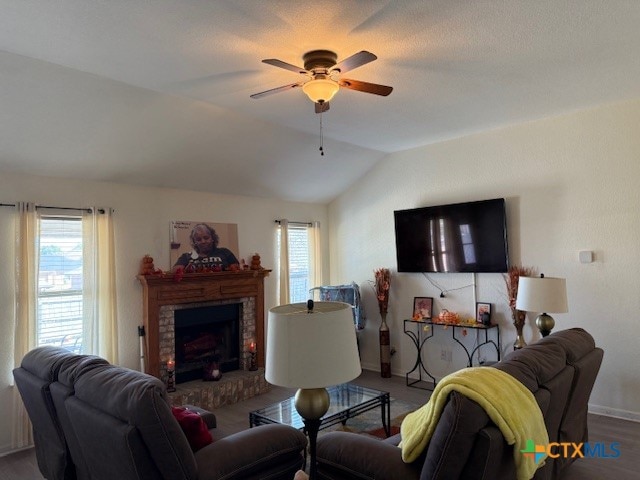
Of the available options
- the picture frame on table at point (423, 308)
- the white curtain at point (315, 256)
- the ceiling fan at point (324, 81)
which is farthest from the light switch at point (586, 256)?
the white curtain at point (315, 256)

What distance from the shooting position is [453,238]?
528cm

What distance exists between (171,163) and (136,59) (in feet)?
5.81

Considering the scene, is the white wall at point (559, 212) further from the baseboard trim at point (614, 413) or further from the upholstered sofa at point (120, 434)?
the upholstered sofa at point (120, 434)

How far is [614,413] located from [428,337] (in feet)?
6.77

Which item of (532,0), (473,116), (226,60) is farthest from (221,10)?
(473,116)

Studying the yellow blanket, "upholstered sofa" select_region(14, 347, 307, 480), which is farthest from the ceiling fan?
"upholstered sofa" select_region(14, 347, 307, 480)

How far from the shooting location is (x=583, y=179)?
14.5 ft

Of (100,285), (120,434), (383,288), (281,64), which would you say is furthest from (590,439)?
(100,285)

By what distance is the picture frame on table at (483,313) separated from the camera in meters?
4.98

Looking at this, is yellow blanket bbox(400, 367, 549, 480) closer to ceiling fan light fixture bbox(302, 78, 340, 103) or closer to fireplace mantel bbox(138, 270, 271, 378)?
ceiling fan light fixture bbox(302, 78, 340, 103)

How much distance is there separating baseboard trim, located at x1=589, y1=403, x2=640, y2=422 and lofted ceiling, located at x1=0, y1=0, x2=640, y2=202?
9.73 ft

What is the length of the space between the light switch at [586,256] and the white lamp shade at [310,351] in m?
3.58

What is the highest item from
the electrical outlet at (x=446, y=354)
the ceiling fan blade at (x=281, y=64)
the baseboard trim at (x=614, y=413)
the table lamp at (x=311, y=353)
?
the ceiling fan blade at (x=281, y=64)

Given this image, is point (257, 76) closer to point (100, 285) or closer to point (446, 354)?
point (100, 285)
